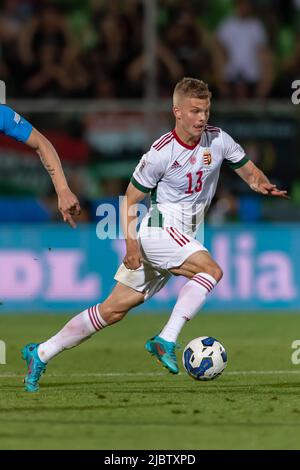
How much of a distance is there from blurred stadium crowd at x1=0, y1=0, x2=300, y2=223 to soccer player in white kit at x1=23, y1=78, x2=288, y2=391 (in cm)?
680

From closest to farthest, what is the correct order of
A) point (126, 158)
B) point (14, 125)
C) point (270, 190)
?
1. point (14, 125)
2. point (270, 190)
3. point (126, 158)

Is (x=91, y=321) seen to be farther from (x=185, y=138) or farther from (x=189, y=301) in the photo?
(x=185, y=138)

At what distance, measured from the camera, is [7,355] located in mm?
11875

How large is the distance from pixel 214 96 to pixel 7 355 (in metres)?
6.64

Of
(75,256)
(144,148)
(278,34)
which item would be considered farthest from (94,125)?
(278,34)

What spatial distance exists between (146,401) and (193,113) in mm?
2127

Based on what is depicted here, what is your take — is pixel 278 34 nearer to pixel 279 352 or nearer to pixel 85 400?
pixel 279 352

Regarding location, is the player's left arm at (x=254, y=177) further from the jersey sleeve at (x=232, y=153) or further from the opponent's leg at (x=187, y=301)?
the opponent's leg at (x=187, y=301)

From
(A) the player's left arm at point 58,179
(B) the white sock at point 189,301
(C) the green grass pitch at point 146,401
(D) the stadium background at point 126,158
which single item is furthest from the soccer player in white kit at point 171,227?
(D) the stadium background at point 126,158

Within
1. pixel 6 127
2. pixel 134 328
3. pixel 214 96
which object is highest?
pixel 214 96

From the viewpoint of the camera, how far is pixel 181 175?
29.1 ft

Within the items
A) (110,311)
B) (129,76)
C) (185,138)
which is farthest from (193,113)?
(129,76)

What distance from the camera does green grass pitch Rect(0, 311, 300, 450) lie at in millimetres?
6551

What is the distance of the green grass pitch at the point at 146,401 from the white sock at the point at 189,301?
1.63ft
